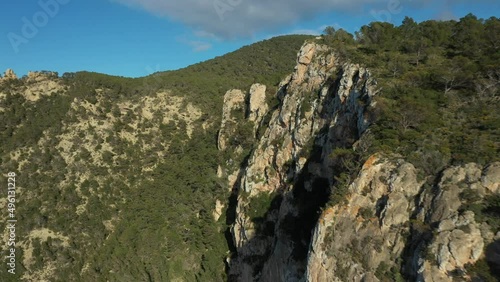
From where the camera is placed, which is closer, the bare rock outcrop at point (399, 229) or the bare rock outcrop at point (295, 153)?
the bare rock outcrop at point (399, 229)

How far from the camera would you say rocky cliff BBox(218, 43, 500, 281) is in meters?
18.9

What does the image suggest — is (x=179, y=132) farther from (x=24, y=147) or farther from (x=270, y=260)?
(x=270, y=260)

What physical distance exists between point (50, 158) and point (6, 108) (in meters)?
15.6

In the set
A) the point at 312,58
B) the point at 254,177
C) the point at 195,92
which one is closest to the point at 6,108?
the point at 195,92

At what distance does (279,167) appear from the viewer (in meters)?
47.0

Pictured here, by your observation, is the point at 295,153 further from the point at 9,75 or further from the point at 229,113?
the point at 9,75

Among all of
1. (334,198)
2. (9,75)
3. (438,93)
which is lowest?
(334,198)

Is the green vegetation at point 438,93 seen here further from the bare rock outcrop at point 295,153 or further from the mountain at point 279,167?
the bare rock outcrop at point 295,153

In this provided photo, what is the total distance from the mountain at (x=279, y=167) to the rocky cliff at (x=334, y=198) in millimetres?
131

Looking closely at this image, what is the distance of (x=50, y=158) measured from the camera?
→ 60.5 meters

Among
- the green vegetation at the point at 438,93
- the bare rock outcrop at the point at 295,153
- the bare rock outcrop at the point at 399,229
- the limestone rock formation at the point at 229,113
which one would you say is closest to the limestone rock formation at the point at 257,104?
the limestone rock formation at the point at 229,113

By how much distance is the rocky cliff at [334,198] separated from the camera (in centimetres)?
1891

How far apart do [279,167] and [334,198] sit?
2194cm

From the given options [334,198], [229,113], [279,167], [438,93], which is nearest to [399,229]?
[334,198]
